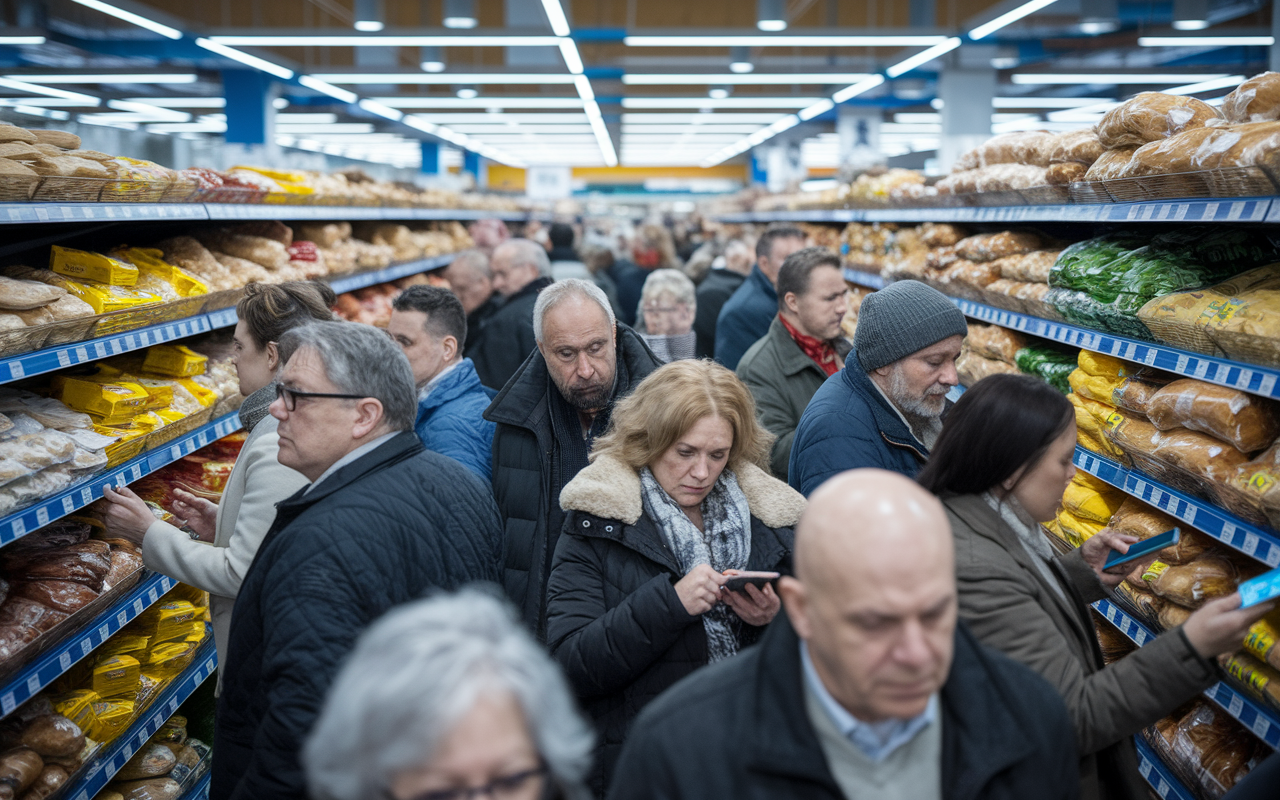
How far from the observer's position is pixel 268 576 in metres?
1.84

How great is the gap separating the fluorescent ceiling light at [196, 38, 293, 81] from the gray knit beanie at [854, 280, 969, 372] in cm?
1012

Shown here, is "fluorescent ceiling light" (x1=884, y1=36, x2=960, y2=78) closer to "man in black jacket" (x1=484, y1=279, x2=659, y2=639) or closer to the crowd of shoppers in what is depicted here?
the crowd of shoppers

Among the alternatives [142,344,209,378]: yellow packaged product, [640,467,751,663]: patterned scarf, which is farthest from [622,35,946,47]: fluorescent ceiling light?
[640,467,751,663]: patterned scarf

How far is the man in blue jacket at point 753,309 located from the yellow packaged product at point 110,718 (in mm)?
3223

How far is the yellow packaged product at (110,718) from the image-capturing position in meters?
2.73

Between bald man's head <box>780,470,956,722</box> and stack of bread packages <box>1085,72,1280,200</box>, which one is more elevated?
stack of bread packages <box>1085,72,1280,200</box>

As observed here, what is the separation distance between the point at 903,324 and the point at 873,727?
150cm

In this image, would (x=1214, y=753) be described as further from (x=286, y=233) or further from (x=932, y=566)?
(x=286, y=233)

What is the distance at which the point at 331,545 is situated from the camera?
1.80m

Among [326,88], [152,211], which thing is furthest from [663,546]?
[326,88]

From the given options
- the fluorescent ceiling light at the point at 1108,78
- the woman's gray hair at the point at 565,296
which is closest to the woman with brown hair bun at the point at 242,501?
the woman's gray hair at the point at 565,296

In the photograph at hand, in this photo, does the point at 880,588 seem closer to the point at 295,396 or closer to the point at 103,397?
the point at 295,396

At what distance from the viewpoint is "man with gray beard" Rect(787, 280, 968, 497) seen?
2533 millimetres

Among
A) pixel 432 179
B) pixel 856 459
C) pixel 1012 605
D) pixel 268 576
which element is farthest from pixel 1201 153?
pixel 432 179
